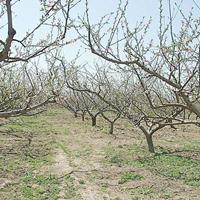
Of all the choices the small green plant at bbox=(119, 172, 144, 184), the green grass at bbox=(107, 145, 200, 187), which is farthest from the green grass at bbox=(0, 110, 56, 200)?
the green grass at bbox=(107, 145, 200, 187)

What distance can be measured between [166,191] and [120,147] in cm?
649

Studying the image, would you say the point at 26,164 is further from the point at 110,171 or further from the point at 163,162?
the point at 163,162

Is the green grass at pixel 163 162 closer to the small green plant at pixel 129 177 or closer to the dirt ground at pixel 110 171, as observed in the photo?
the dirt ground at pixel 110 171

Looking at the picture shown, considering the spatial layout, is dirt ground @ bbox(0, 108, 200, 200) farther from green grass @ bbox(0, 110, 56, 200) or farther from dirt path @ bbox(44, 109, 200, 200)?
green grass @ bbox(0, 110, 56, 200)

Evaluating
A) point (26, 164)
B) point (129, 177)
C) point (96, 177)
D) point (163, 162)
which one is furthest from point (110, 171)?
point (26, 164)

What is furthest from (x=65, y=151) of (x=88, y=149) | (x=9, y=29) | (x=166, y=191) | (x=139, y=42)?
(x=9, y=29)

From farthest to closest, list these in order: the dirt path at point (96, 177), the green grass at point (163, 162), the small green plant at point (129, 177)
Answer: the green grass at point (163, 162)
the small green plant at point (129, 177)
the dirt path at point (96, 177)

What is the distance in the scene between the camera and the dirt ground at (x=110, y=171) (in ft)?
27.9

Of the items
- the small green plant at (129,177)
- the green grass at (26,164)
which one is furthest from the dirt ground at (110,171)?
the green grass at (26,164)

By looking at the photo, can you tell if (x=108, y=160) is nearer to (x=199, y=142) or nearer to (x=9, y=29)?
(x=199, y=142)

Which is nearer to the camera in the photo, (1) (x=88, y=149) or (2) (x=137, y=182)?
(2) (x=137, y=182)

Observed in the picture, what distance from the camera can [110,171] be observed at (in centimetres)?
1080

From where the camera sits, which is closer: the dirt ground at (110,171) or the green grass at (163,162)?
the dirt ground at (110,171)

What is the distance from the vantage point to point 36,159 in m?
12.5
